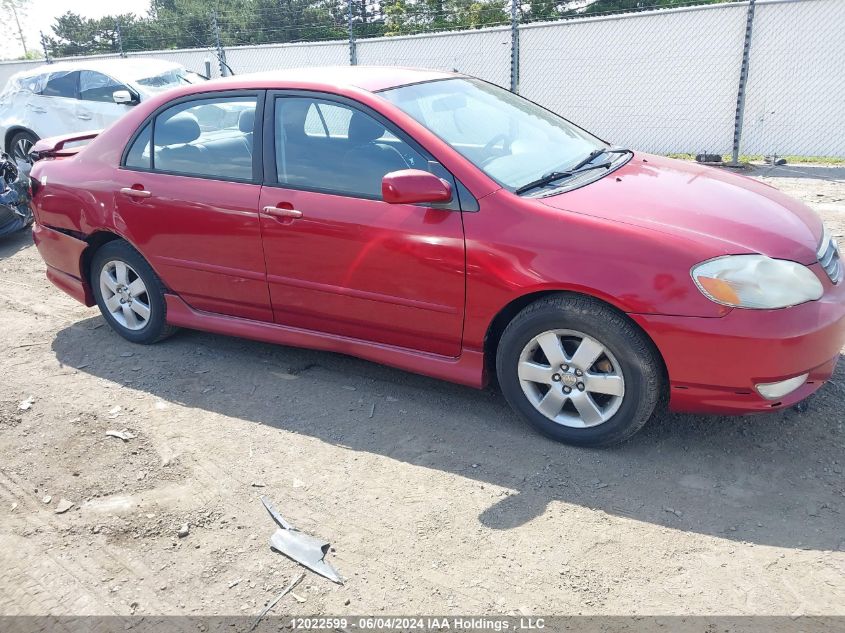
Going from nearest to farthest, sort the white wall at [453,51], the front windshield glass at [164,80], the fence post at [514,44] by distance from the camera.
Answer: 1. the front windshield glass at [164,80]
2. the fence post at [514,44]
3. the white wall at [453,51]

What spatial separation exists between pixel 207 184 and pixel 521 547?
272cm

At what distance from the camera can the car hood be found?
3.27 m

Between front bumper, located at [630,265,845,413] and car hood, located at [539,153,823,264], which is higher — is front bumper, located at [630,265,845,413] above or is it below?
below

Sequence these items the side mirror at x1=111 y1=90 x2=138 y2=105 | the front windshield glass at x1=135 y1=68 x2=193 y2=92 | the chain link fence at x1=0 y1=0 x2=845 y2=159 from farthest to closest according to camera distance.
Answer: the chain link fence at x1=0 y1=0 x2=845 y2=159 < the front windshield glass at x1=135 y1=68 x2=193 y2=92 < the side mirror at x1=111 y1=90 x2=138 y2=105

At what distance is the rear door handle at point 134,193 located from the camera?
454cm

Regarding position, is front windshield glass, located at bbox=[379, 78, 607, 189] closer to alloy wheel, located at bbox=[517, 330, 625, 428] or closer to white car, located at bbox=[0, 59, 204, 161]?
alloy wheel, located at bbox=[517, 330, 625, 428]

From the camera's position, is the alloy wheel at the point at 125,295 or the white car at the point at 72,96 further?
the white car at the point at 72,96

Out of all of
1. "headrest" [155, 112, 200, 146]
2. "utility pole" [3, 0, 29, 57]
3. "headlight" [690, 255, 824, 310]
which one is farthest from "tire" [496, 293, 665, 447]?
"utility pole" [3, 0, 29, 57]

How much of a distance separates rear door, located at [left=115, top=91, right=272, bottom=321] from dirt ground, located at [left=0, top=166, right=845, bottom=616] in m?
0.58

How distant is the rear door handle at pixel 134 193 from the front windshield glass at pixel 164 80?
5.79 m

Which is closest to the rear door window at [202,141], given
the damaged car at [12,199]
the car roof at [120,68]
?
the damaged car at [12,199]

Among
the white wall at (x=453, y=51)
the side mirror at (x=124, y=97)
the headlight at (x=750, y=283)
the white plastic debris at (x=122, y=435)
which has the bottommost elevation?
the white plastic debris at (x=122, y=435)

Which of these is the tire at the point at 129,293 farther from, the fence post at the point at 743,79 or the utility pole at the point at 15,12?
the utility pole at the point at 15,12

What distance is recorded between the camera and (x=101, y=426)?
4027 millimetres
